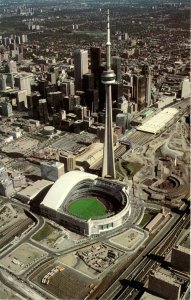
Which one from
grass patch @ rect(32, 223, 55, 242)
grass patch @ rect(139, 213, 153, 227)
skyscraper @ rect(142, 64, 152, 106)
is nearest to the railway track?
grass patch @ rect(139, 213, 153, 227)

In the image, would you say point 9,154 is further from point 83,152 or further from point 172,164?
point 172,164

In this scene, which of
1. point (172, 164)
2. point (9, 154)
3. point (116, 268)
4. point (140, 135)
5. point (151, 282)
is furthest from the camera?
point (140, 135)

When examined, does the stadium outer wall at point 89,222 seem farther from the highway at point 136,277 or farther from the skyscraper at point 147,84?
the skyscraper at point 147,84

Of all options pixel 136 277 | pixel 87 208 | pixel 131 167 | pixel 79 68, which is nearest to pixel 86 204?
pixel 87 208

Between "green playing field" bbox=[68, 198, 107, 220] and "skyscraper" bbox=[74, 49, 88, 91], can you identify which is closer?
"green playing field" bbox=[68, 198, 107, 220]

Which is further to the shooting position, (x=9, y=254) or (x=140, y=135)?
(x=140, y=135)

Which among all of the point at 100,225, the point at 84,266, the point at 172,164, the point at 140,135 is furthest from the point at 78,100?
the point at 84,266

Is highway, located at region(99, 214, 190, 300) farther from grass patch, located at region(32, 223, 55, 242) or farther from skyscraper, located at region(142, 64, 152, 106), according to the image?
skyscraper, located at region(142, 64, 152, 106)
